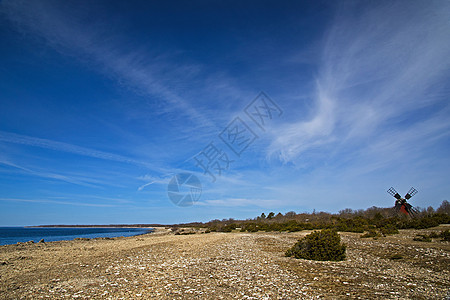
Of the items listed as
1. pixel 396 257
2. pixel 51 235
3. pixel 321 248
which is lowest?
pixel 396 257

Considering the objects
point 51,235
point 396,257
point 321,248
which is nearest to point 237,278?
point 321,248

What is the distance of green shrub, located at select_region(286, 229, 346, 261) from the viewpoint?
46.1 ft

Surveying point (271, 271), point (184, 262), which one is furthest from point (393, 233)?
point (184, 262)

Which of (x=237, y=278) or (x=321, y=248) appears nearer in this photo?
(x=237, y=278)

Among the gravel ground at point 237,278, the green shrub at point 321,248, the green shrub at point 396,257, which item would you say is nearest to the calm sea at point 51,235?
the gravel ground at point 237,278

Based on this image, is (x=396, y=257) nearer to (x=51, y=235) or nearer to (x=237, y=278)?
(x=237, y=278)

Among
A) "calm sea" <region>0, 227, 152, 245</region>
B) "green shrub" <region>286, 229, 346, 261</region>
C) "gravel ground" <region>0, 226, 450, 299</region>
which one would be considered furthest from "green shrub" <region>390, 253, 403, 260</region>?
"calm sea" <region>0, 227, 152, 245</region>

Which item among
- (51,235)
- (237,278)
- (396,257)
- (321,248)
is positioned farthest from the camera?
(51,235)

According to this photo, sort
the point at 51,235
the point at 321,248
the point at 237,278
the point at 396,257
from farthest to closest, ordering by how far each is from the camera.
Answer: the point at 51,235, the point at 321,248, the point at 396,257, the point at 237,278

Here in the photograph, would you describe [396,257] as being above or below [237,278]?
above

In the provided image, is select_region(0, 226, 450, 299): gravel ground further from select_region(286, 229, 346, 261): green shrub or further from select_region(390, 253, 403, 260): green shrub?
select_region(286, 229, 346, 261): green shrub

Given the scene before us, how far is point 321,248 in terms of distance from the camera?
14391mm

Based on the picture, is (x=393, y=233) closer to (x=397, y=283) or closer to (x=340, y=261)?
(x=340, y=261)

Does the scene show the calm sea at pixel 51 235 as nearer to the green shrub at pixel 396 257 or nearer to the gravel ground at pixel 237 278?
the gravel ground at pixel 237 278
